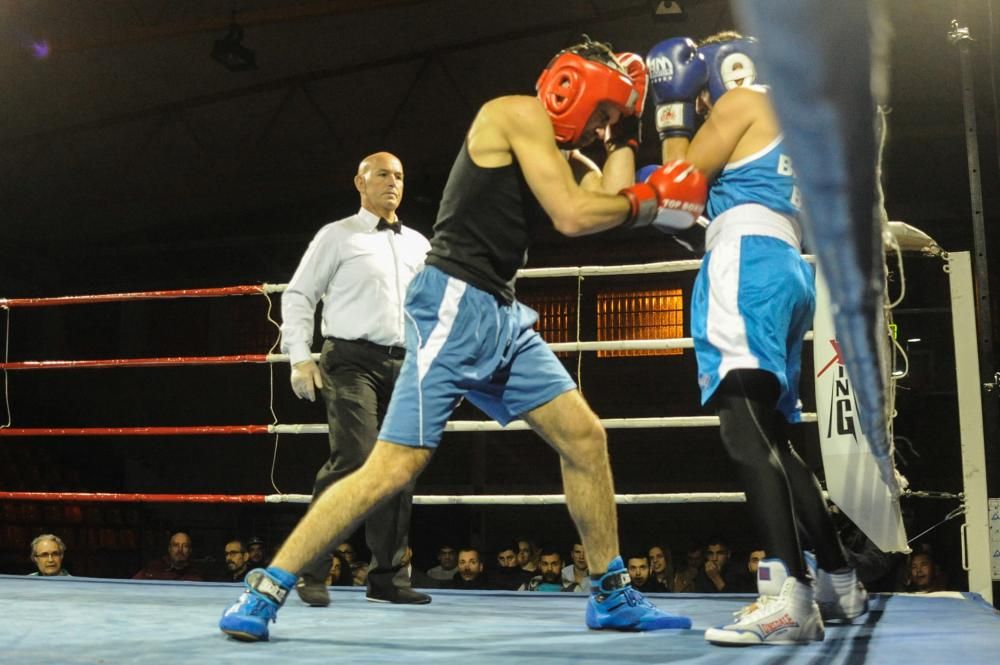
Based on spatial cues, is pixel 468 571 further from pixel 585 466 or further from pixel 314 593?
pixel 585 466

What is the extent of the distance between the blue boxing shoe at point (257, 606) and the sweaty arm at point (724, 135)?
0.96 metres

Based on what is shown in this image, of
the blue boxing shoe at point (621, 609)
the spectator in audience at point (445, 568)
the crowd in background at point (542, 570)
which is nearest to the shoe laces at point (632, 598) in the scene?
the blue boxing shoe at point (621, 609)

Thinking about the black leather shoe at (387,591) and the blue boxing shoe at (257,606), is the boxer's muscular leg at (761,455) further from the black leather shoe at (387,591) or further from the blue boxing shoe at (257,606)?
the black leather shoe at (387,591)

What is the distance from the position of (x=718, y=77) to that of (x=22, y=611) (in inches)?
67.3

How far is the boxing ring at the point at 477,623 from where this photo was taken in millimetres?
1491

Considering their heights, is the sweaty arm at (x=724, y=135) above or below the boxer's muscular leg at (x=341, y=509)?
above

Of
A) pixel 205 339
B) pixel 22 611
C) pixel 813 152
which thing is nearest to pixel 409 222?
pixel 205 339

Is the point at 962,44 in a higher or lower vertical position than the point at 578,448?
higher

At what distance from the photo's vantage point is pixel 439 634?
1774mm

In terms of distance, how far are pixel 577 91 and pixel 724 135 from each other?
0.27 m

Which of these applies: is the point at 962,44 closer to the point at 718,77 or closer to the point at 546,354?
the point at 718,77

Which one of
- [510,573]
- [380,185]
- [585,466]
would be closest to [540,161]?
[585,466]

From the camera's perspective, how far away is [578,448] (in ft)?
6.15

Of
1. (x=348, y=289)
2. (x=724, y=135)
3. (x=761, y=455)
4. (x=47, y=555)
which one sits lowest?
(x=47, y=555)
